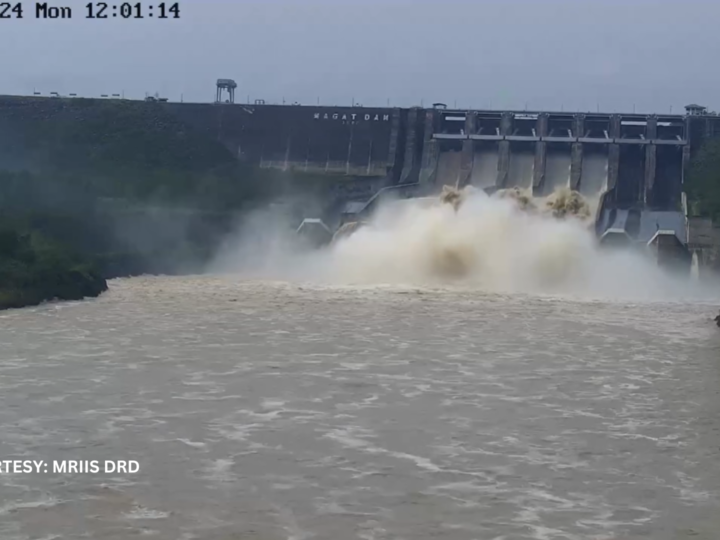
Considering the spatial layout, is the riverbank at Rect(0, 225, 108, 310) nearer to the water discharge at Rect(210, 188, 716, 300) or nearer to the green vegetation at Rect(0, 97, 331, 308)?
the green vegetation at Rect(0, 97, 331, 308)

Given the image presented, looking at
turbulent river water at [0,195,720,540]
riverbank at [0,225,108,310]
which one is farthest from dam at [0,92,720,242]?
riverbank at [0,225,108,310]

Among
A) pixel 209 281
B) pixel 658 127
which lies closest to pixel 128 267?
pixel 209 281

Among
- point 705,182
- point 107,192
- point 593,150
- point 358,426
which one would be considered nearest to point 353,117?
point 593,150

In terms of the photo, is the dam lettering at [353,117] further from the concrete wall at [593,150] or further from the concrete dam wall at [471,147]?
the concrete wall at [593,150]

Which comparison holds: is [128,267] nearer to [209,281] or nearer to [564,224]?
[209,281]

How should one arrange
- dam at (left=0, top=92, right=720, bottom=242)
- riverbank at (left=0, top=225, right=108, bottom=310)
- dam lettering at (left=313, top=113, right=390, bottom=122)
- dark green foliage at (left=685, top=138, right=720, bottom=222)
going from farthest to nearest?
1. dam lettering at (left=313, top=113, right=390, bottom=122)
2. dam at (left=0, top=92, right=720, bottom=242)
3. dark green foliage at (left=685, top=138, right=720, bottom=222)
4. riverbank at (left=0, top=225, right=108, bottom=310)

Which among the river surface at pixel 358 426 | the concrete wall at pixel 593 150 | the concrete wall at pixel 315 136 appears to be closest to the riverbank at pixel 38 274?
the river surface at pixel 358 426
